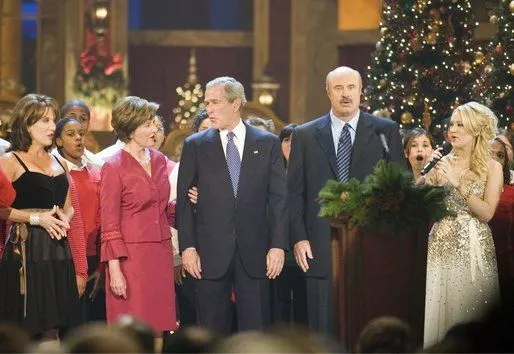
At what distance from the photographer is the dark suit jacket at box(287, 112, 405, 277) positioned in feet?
20.1

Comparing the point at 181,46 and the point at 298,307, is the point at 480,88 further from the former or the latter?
the point at 181,46

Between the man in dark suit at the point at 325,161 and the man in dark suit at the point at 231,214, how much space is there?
Answer: 3.8 inches

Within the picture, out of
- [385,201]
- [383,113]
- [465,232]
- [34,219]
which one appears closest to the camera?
[385,201]

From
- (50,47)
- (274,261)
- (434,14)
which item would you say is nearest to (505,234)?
(274,261)

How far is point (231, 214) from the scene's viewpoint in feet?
20.2

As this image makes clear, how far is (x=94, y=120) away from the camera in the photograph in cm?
1404

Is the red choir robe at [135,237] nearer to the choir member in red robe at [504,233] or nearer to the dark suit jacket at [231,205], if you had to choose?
the dark suit jacket at [231,205]

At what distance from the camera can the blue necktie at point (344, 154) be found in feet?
20.2

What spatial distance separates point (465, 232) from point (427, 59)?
4.33m

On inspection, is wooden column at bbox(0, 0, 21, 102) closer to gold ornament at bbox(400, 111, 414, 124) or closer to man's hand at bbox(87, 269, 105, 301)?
gold ornament at bbox(400, 111, 414, 124)

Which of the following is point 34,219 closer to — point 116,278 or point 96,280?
point 116,278

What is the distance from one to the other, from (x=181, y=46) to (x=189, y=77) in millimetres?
630

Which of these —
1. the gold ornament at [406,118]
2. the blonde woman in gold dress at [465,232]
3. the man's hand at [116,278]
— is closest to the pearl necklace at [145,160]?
the man's hand at [116,278]

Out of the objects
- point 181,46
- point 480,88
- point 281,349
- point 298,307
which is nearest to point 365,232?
point 298,307
